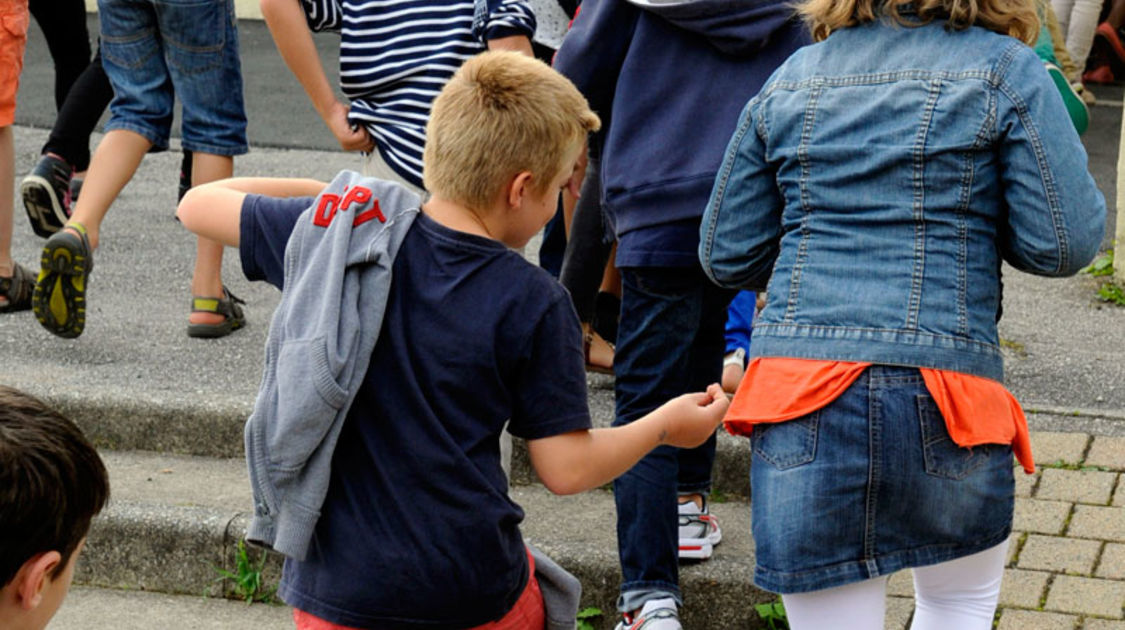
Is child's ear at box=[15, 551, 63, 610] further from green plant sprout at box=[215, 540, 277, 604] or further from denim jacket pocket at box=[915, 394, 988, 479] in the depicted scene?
green plant sprout at box=[215, 540, 277, 604]

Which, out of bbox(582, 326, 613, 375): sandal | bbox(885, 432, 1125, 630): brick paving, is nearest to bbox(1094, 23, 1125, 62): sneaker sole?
bbox(885, 432, 1125, 630): brick paving

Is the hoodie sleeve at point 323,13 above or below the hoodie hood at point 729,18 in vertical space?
below

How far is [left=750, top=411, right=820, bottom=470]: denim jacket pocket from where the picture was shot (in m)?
2.68

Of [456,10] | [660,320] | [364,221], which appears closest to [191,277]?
[456,10]

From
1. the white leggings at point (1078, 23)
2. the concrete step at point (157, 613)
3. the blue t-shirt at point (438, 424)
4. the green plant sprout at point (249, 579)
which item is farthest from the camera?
the white leggings at point (1078, 23)

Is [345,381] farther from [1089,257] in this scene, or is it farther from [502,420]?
[1089,257]

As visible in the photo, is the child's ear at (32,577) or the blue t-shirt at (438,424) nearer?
the child's ear at (32,577)

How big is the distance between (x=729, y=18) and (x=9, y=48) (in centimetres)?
302

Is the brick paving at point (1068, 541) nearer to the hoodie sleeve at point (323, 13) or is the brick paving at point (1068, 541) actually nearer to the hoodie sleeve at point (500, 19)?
the hoodie sleeve at point (500, 19)

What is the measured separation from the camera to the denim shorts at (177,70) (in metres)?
5.10

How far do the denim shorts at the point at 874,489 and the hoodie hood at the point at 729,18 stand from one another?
3.33 feet

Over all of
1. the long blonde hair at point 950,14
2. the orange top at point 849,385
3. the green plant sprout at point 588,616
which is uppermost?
the long blonde hair at point 950,14

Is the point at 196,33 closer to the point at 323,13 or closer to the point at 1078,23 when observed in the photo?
the point at 323,13

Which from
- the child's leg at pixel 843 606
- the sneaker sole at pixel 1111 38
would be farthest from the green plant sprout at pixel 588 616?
the sneaker sole at pixel 1111 38
